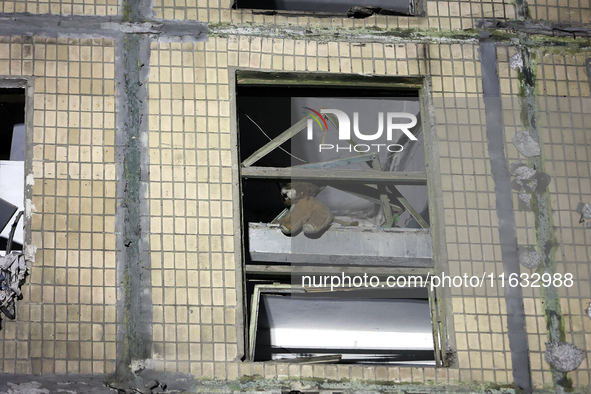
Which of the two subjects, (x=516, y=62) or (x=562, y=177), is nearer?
(x=562, y=177)

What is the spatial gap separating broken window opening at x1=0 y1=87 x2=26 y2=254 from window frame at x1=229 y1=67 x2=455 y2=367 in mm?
1604

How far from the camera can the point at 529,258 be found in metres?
4.58

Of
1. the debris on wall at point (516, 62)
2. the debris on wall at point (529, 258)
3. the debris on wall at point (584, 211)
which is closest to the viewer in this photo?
the debris on wall at point (529, 258)

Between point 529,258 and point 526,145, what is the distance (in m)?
0.88

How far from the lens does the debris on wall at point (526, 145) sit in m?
4.80

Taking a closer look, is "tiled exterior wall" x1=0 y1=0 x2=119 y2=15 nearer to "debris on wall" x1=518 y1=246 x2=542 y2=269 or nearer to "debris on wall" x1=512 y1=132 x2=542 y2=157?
"debris on wall" x1=512 y1=132 x2=542 y2=157

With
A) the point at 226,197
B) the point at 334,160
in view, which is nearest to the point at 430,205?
the point at 334,160

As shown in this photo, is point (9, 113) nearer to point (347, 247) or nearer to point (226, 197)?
point (226, 197)

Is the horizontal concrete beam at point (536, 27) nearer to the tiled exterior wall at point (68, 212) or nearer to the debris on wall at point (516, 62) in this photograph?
the debris on wall at point (516, 62)

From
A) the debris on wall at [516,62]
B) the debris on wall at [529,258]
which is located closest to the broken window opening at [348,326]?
the debris on wall at [529,258]

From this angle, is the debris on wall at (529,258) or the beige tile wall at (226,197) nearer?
the beige tile wall at (226,197)

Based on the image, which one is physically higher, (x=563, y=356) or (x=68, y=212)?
(x=68, y=212)

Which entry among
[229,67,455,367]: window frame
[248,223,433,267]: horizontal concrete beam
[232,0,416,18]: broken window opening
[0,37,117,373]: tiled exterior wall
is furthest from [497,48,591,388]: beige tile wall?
[0,37,117,373]: tiled exterior wall

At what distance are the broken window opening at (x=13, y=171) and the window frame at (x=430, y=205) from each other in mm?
1604
